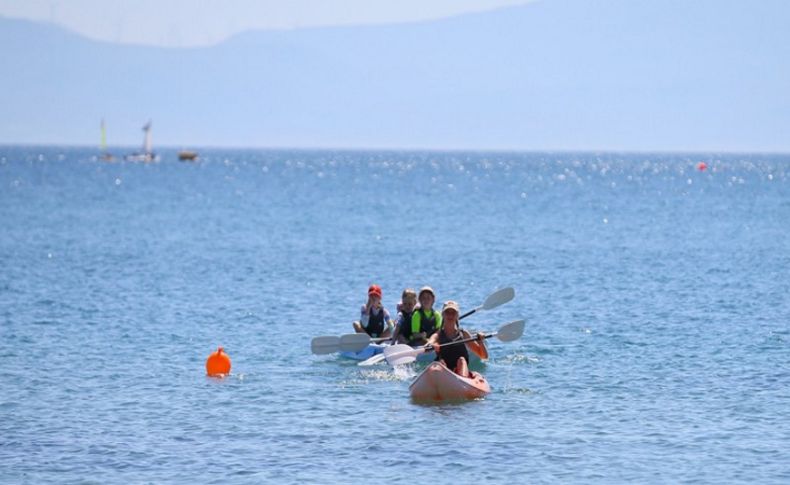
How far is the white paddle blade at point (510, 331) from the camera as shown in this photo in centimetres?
2594

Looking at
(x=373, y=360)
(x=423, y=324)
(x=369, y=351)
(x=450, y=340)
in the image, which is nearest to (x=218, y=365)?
(x=373, y=360)

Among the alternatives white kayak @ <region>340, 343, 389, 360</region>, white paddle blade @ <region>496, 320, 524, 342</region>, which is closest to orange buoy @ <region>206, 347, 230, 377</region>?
white kayak @ <region>340, 343, 389, 360</region>

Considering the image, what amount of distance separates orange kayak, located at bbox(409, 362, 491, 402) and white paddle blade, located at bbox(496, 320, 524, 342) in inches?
126

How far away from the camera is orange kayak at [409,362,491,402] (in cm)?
2255

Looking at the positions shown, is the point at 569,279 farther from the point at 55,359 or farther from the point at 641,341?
the point at 55,359

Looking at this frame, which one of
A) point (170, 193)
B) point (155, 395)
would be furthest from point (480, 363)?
point (170, 193)

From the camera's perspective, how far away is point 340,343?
87.6 feet

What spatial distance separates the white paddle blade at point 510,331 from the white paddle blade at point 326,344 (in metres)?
3.53

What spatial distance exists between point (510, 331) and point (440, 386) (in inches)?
153

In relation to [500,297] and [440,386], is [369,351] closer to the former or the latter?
[500,297]

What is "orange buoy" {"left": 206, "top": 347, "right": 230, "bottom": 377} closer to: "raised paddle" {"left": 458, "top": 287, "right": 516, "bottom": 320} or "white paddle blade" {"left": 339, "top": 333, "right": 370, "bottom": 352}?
"white paddle blade" {"left": 339, "top": 333, "right": 370, "bottom": 352}

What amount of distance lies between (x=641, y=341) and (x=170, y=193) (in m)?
79.2

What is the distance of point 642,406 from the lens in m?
22.3

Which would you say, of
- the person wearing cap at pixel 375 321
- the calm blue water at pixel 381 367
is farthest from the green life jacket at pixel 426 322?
the person wearing cap at pixel 375 321
